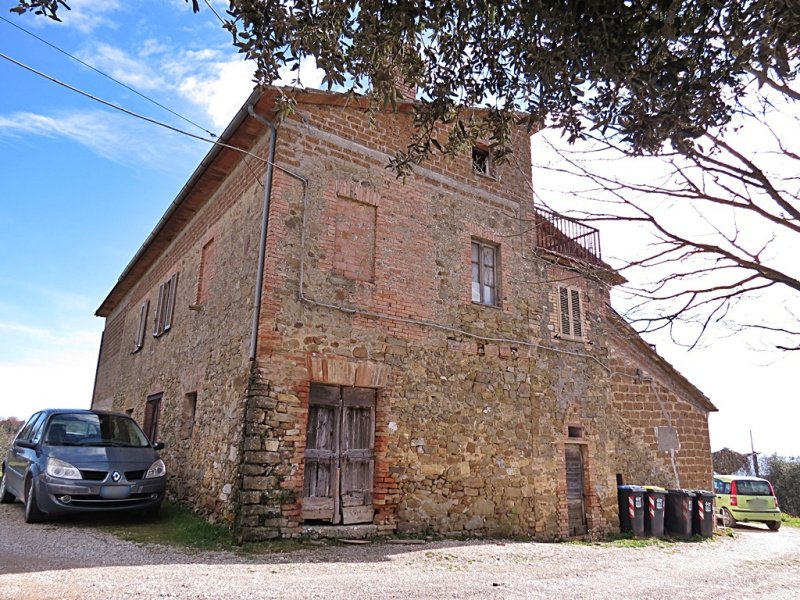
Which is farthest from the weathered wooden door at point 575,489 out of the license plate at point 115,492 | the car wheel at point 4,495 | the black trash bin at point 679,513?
the car wheel at point 4,495

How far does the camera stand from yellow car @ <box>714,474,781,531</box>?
15312 mm

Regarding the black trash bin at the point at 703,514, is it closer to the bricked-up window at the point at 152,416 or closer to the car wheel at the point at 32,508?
the bricked-up window at the point at 152,416

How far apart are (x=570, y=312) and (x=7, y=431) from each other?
2863cm

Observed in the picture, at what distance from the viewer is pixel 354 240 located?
9008mm

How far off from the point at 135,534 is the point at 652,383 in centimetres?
1109

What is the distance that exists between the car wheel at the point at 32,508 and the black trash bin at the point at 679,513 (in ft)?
37.2

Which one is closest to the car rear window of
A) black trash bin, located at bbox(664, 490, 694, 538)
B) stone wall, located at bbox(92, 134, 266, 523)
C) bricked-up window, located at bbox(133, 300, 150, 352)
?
black trash bin, located at bbox(664, 490, 694, 538)

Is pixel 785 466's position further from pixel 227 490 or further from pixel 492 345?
pixel 227 490

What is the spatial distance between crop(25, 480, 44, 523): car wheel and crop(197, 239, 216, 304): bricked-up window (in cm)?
404

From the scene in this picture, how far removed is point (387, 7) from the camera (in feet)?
13.9

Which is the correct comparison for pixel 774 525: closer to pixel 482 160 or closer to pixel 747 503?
pixel 747 503

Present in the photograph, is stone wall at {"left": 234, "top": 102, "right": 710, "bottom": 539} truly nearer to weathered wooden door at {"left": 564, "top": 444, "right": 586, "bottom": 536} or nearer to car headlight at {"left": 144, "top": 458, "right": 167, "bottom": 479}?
weathered wooden door at {"left": 564, "top": 444, "right": 586, "bottom": 536}

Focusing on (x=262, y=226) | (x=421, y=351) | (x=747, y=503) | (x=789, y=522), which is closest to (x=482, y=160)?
(x=421, y=351)

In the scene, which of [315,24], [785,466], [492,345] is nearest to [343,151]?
[492,345]
